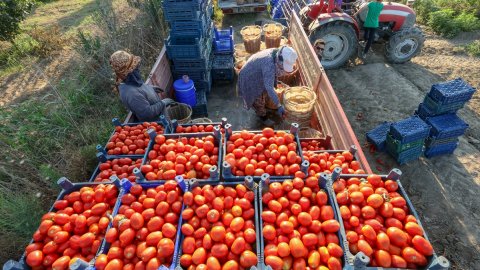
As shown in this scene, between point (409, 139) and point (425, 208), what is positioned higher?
point (409, 139)

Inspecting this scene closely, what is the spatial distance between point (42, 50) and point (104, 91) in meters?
4.28

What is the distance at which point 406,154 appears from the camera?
Result: 19.2ft

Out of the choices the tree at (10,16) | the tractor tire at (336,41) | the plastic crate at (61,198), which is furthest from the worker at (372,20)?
the tree at (10,16)

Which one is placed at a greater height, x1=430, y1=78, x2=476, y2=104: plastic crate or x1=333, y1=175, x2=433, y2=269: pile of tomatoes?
x1=333, y1=175, x2=433, y2=269: pile of tomatoes

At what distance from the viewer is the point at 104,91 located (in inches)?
287

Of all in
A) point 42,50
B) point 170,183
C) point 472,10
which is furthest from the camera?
point 472,10

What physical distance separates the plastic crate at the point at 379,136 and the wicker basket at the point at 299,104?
162 cm

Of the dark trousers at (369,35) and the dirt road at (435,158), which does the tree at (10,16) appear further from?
the dark trousers at (369,35)

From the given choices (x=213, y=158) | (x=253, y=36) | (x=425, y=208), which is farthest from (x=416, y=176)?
(x=253, y=36)

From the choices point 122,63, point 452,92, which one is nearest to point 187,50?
point 122,63

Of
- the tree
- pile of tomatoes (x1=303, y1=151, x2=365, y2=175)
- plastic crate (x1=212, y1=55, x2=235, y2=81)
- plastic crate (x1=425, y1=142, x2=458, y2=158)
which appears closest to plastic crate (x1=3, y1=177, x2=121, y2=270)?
pile of tomatoes (x1=303, y1=151, x2=365, y2=175)

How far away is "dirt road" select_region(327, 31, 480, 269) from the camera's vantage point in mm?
4848

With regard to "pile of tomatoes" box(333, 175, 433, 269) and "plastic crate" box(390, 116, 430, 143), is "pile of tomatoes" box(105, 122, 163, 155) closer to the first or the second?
"pile of tomatoes" box(333, 175, 433, 269)

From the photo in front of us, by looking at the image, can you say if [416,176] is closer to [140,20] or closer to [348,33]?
[348,33]
